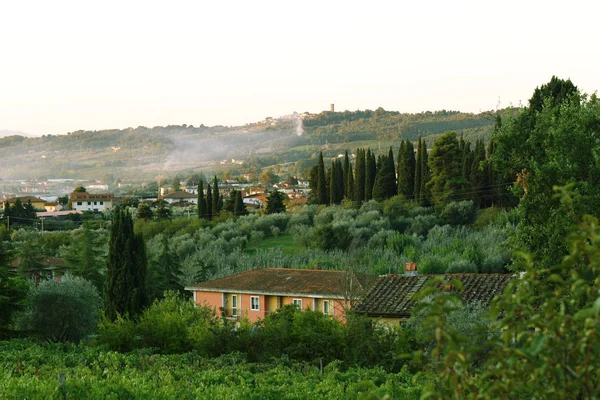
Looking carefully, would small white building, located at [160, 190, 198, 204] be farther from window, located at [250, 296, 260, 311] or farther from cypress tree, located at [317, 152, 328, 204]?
window, located at [250, 296, 260, 311]

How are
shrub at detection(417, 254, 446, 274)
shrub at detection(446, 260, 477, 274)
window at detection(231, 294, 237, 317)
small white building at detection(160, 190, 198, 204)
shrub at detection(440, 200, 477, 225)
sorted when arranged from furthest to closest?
1. small white building at detection(160, 190, 198, 204)
2. shrub at detection(440, 200, 477, 225)
3. shrub at detection(417, 254, 446, 274)
4. shrub at detection(446, 260, 477, 274)
5. window at detection(231, 294, 237, 317)

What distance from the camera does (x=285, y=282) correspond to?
112ft

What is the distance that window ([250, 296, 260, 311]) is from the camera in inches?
1353

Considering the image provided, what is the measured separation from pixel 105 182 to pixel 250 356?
168 m

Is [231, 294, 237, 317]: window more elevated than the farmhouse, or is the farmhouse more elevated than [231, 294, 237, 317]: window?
the farmhouse

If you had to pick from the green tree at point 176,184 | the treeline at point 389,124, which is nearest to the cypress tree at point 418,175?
the treeline at point 389,124

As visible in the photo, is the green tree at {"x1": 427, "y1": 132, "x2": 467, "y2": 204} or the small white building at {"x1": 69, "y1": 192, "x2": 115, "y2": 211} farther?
the small white building at {"x1": 69, "y1": 192, "x2": 115, "y2": 211}

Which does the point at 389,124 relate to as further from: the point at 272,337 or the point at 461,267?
the point at 272,337

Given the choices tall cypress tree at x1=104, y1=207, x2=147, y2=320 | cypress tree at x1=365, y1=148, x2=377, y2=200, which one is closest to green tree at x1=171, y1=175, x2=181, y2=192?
cypress tree at x1=365, y1=148, x2=377, y2=200

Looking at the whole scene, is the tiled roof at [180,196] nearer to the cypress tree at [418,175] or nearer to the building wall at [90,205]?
the building wall at [90,205]

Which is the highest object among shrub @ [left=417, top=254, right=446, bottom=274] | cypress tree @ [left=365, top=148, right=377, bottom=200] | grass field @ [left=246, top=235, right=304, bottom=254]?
cypress tree @ [left=365, top=148, right=377, bottom=200]

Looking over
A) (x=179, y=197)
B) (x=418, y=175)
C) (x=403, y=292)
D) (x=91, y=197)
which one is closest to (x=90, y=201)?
(x=91, y=197)

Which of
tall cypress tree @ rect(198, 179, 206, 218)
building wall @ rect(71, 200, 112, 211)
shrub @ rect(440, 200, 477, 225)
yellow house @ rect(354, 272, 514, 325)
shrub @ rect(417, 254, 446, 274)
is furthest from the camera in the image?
building wall @ rect(71, 200, 112, 211)

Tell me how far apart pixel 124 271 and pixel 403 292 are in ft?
41.4
